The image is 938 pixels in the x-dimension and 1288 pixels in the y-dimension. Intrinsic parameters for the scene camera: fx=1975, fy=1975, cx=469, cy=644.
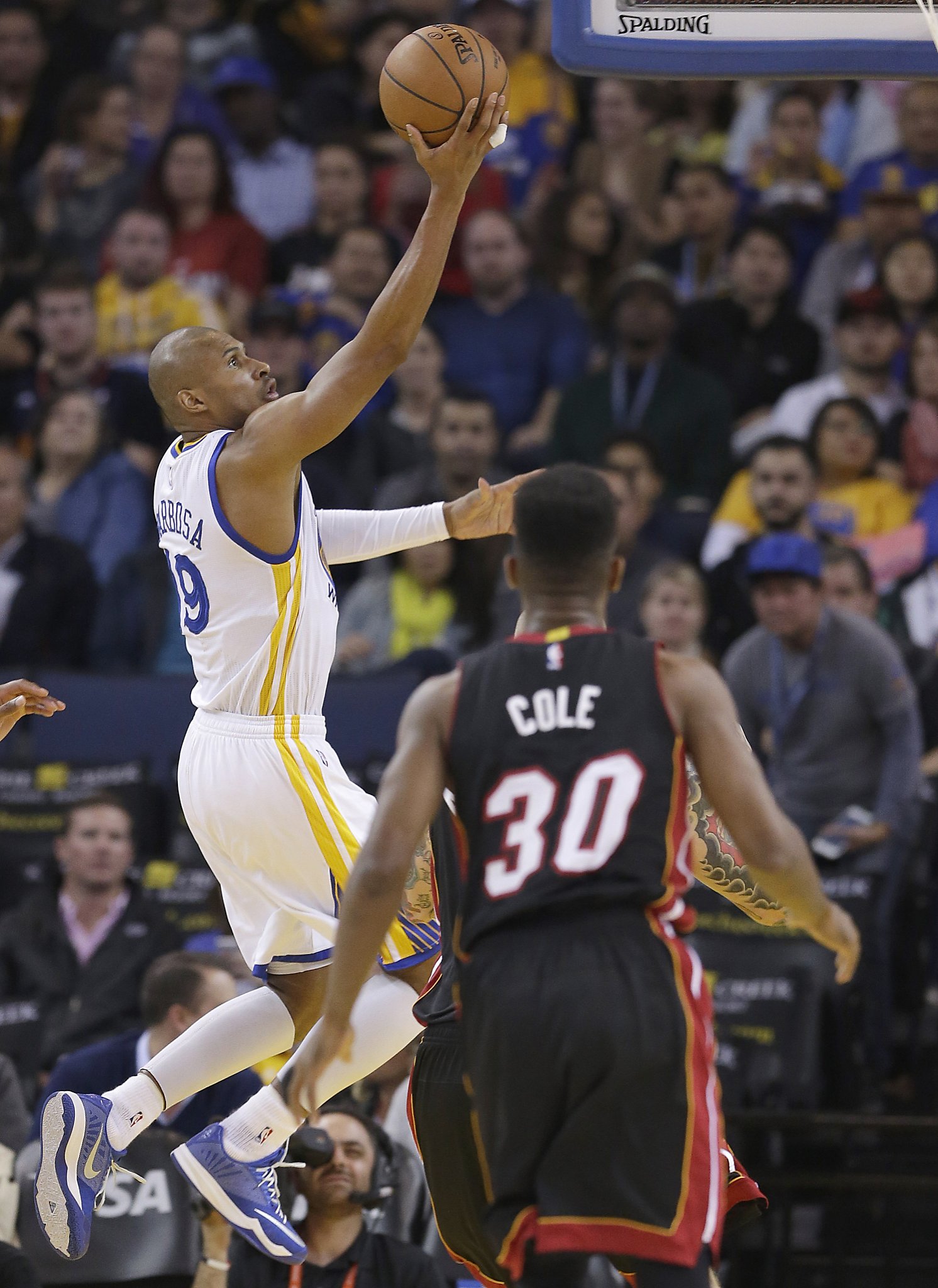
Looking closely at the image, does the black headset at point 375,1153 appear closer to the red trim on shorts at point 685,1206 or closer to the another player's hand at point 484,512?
the another player's hand at point 484,512

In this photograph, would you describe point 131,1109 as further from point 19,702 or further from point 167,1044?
point 167,1044

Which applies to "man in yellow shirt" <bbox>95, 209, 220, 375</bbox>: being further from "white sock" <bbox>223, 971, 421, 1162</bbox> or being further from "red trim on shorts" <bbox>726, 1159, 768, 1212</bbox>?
"red trim on shorts" <bbox>726, 1159, 768, 1212</bbox>

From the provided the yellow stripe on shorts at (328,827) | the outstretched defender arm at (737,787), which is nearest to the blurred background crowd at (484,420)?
the yellow stripe on shorts at (328,827)

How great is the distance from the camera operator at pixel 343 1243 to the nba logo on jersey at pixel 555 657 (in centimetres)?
298

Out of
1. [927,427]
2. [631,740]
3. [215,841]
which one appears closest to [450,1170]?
[215,841]

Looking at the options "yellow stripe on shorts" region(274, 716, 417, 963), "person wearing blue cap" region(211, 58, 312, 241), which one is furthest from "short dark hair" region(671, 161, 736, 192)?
"yellow stripe on shorts" region(274, 716, 417, 963)

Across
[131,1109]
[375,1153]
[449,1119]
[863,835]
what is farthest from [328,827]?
[863,835]

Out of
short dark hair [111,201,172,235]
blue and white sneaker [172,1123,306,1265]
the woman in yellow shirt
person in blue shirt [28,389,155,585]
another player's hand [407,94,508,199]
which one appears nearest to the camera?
another player's hand [407,94,508,199]

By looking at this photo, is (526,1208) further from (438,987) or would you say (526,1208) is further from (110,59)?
(110,59)

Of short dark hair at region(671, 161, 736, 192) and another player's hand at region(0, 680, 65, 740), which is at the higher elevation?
short dark hair at region(671, 161, 736, 192)

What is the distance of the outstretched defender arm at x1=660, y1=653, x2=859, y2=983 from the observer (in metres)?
3.91

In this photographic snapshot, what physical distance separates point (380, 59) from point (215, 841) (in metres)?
8.80

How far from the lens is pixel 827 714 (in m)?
8.82

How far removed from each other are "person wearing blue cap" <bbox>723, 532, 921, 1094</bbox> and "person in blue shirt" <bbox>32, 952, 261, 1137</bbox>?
2736mm
